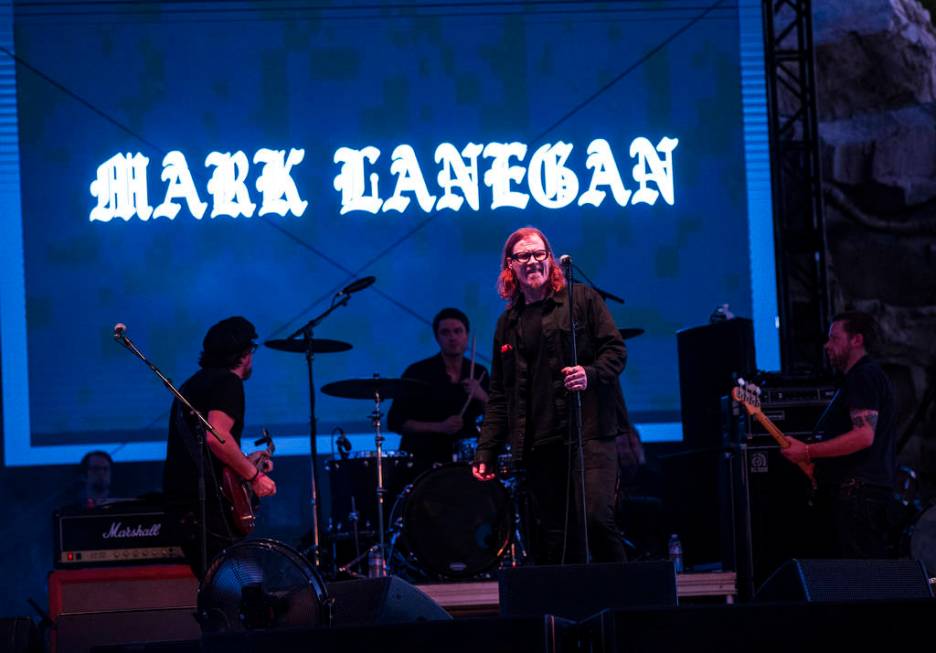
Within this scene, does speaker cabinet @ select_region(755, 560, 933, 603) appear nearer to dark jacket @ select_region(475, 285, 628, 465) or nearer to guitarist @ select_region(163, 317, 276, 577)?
dark jacket @ select_region(475, 285, 628, 465)

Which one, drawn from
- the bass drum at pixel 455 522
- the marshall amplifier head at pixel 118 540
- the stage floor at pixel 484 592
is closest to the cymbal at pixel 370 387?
the bass drum at pixel 455 522

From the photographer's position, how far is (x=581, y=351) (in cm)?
556

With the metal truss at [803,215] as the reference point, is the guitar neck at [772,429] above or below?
below

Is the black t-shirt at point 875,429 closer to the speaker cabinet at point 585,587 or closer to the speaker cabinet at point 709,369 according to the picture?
the speaker cabinet at point 709,369

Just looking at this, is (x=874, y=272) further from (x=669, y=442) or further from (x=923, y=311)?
(x=669, y=442)

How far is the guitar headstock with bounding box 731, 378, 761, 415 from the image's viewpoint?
23.5 ft

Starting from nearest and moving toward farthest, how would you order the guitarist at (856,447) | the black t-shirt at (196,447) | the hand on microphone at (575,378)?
the hand on microphone at (575,378), the black t-shirt at (196,447), the guitarist at (856,447)

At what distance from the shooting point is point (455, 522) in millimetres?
7266

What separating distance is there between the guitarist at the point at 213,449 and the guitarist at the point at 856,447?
302 centimetres

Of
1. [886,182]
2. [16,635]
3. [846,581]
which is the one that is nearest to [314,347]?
[16,635]

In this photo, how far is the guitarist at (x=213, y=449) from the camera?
5.68 m

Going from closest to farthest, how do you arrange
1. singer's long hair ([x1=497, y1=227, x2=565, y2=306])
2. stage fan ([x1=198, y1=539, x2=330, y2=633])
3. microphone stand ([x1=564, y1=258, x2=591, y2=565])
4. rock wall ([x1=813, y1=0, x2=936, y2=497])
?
stage fan ([x1=198, y1=539, x2=330, y2=633]), microphone stand ([x1=564, y1=258, x2=591, y2=565]), singer's long hair ([x1=497, y1=227, x2=565, y2=306]), rock wall ([x1=813, y1=0, x2=936, y2=497])

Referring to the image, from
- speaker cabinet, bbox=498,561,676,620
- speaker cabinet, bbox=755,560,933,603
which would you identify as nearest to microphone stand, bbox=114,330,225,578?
speaker cabinet, bbox=498,561,676,620

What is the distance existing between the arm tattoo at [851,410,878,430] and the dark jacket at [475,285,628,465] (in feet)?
5.63
